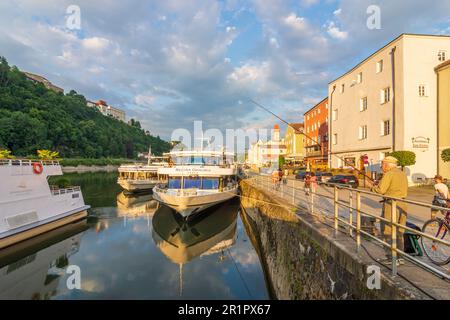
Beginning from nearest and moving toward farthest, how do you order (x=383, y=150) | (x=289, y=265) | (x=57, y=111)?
1. (x=289, y=265)
2. (x=383, y=150)
3. (x=57, y=111)

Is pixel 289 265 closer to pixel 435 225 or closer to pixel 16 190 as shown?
pixel 435 225

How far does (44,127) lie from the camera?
82.6 meters

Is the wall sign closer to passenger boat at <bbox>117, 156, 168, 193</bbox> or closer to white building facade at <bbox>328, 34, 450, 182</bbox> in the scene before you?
white building facade at <bbox>328, 34, 450, 182</bbox>

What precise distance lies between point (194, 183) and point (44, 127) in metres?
87.4

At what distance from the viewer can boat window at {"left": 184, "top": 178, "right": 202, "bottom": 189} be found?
18.2 metres

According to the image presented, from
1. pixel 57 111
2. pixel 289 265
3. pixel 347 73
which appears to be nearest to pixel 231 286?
pixel 289 265

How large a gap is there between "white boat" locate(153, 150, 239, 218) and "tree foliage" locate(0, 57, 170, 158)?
73.7 meters

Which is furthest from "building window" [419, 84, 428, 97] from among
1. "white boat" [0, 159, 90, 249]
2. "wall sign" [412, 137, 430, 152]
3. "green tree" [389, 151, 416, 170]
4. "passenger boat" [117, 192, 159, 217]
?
"white boat" [0, 159, 90, 249]

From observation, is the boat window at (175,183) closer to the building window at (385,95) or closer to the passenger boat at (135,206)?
the passenger boat at (135,206)

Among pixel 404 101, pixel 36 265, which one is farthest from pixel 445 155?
pixel 36 265

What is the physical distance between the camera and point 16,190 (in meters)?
12.9

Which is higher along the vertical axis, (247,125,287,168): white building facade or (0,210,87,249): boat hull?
(247,125,287,168): white building facade
